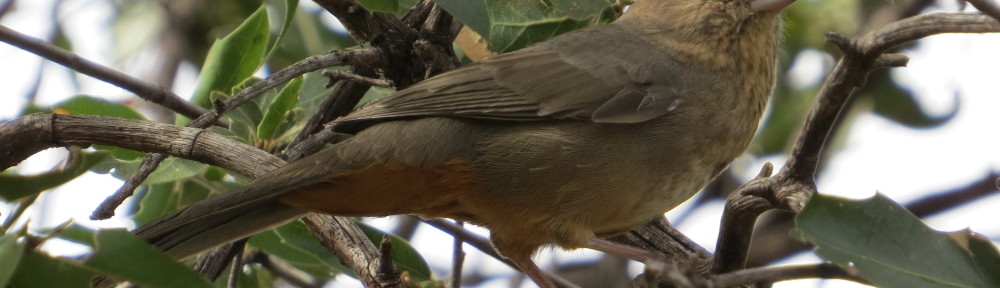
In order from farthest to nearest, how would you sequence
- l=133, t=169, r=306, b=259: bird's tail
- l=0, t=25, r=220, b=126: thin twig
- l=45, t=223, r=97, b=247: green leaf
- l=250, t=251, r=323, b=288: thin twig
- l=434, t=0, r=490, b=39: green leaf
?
l=250, t=251, r=323, b=288: thin twig, l=0, t=25, r=220, b=126: thin twig, l=133, t=169, r=306, b=259: bird's tail, l=434, t=0, r=490, b=39: green leaf, l=45, t=223, r=97, b=247: green leaf

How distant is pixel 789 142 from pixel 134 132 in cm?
381

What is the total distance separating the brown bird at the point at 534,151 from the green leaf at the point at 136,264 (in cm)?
77

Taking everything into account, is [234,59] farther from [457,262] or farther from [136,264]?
[136,264]

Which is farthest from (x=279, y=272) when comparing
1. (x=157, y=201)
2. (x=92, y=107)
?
(x=92, y=107)

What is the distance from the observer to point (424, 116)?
3.89 meters

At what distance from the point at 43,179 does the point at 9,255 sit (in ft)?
1.55

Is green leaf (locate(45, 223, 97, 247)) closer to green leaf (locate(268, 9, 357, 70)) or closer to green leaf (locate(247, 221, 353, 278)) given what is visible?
green leaf (locate(247, 221, 353, 278))

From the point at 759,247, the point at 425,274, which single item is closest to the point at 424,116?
the point at 425,274

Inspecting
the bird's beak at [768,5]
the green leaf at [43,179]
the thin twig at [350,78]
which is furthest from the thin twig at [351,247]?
the bird's beak at [768,5]

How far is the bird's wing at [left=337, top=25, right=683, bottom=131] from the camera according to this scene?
3.88 m

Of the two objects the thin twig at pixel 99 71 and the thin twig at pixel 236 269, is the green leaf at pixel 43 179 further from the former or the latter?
the thin twig at pixel 236 269

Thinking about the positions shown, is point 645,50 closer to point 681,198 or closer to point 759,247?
point 681,198

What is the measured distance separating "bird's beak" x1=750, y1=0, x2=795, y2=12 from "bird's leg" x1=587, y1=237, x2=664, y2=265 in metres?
1.02

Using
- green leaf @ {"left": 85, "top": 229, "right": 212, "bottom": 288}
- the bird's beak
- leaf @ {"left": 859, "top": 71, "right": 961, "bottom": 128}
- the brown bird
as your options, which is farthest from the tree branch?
leaf @ {"left": 859, "top": 71, "right": 961, "bottom": 128}
